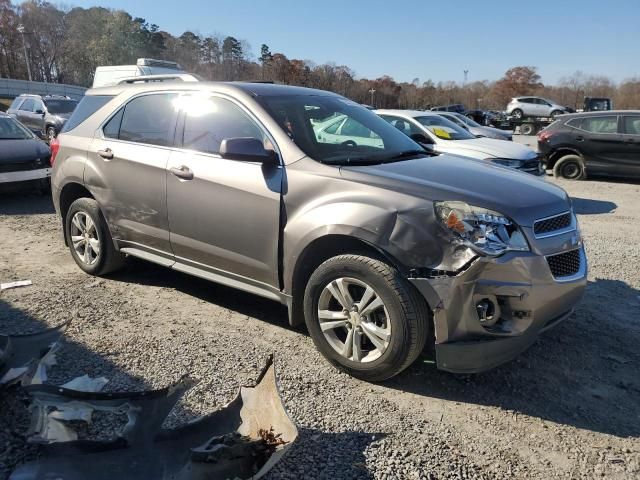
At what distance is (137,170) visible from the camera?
14.1 ft

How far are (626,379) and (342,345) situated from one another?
187 centimetres

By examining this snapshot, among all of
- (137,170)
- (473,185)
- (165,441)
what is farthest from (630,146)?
(165,441)

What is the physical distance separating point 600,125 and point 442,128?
4235 millimetres

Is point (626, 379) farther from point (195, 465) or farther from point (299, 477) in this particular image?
point (195, 465)

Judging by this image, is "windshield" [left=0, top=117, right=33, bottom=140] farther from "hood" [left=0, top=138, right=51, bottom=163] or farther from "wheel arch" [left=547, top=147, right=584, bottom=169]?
"wheel arch" [left=547, top=147, right=584, bottom=169]

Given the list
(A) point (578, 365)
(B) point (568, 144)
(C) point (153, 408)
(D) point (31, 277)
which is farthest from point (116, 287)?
(B) point (568, 144)

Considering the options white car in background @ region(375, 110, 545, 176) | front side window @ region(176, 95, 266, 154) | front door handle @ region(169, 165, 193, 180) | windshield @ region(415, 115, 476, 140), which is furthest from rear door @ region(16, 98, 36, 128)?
front door handle @ region(169, 165, 193, 180)

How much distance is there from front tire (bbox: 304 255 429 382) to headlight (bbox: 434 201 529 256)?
0.42m

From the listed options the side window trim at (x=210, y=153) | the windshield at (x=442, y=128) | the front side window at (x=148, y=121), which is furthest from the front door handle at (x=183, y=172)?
the windshield at (x=442, y=128)

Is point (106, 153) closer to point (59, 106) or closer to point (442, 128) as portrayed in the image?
point (442, 128)

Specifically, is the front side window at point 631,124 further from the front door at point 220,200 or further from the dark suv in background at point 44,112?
the dark suv in background at point 44,112

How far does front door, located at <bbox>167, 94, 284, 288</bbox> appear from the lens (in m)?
3.56

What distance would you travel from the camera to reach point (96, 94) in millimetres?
5047

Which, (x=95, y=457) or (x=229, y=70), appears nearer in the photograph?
(x=95, y=457)
